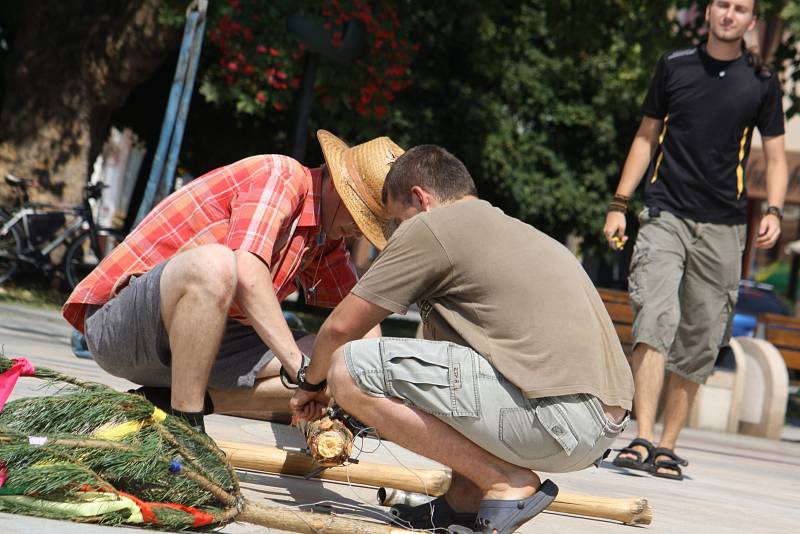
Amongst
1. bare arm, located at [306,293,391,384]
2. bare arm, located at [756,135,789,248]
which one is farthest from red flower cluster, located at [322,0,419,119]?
bare arm, located at [306,293,391,384]

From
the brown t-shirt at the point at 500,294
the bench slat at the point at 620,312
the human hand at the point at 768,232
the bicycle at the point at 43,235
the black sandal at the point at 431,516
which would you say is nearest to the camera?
the brown t-shirt at the point at 500,294

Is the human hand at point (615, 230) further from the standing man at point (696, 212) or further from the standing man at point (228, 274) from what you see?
the standing man at point (228, 274)

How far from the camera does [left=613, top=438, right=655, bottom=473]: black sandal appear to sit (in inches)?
227

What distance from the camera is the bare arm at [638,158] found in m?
6.08

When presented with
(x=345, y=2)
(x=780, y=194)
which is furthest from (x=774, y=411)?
(x=345, y=2)

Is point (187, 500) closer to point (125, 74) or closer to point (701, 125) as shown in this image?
point (701, 125)

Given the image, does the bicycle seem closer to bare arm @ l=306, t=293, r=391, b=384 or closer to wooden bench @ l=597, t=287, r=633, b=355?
wooden bench @ l=597, t=287, r=633, b=355

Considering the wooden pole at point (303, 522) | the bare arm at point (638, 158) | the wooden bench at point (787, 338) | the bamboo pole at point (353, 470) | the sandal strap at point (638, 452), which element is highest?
the bare arm at point (638, 158)

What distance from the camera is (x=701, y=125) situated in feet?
19.7

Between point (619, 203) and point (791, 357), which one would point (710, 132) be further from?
point (791, 357)

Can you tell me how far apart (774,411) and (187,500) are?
7.12 m


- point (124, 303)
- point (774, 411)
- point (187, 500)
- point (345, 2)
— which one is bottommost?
point (774, 411)

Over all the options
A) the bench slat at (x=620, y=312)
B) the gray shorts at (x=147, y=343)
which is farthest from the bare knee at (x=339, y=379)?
the bench slat at (x=620, y=312)

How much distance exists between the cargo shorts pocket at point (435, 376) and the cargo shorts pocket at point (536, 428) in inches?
3.8
